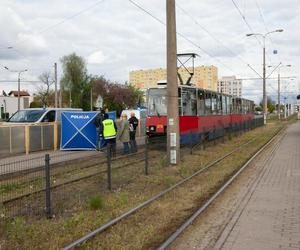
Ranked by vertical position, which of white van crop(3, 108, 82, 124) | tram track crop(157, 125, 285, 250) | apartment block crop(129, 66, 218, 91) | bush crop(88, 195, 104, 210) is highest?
apartment block crop(129, 66, 218, 91)

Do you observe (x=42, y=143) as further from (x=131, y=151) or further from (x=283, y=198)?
(x=283, y=198)

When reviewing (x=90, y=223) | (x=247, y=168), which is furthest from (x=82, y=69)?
(x=90, y=223)

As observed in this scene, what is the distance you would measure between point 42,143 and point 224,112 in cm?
1452

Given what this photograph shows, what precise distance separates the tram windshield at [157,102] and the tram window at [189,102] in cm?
92

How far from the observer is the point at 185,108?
78.1ft

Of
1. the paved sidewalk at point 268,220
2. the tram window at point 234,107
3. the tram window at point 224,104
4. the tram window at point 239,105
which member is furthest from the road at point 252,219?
the tram window at point 239,105

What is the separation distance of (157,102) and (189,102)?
1512 millimetres

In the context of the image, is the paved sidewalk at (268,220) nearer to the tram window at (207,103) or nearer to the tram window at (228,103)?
the tram window at (207,103)

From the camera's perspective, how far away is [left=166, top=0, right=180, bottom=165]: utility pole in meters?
16.9

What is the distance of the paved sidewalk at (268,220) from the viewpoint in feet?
22.9

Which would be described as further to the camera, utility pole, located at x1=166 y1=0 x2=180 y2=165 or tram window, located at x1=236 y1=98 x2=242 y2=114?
tram window, located at x1=236 y1=98 x2=242 y2=114

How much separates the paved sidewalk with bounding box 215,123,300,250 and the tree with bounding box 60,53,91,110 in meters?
91.6

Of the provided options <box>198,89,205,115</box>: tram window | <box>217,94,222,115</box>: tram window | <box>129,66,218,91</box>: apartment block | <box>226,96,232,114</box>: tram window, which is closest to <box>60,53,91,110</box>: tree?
<box>129,66,218,91</box>: apartment block

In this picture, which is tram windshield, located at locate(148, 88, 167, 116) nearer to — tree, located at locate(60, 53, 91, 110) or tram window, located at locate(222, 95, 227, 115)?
tram window, located at locate(222, 95, 227, 115)
